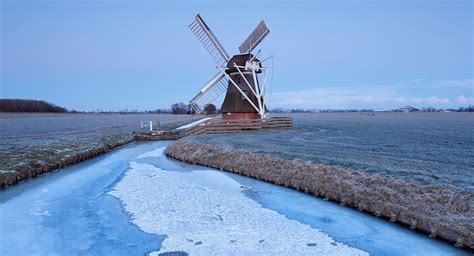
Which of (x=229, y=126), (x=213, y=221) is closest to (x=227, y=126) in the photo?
(x=229, y=126)

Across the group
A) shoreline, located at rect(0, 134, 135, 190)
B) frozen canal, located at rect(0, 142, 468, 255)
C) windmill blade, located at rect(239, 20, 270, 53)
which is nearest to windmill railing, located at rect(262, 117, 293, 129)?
windmill blade, located at rect(239, 20, 270, 53)

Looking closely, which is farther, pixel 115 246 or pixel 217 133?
pixel 217 133

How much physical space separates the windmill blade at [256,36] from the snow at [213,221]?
2005 centimetres

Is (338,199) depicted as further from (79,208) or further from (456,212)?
(79,208)

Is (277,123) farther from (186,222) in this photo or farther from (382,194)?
(186,222)

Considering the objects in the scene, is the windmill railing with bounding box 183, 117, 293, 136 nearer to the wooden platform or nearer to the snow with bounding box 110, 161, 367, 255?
the wooden platform

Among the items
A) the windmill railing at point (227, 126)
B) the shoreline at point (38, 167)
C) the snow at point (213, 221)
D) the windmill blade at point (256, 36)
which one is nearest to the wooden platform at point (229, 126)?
the windmill railing at point (227, 126)

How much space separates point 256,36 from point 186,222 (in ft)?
81.8

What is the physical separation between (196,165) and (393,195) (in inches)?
418

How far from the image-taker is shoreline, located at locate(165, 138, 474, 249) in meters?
7.26

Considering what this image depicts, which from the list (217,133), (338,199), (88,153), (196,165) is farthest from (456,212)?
(217,133)

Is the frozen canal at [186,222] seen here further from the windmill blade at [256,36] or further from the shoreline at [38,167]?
the windmill blade at [256,36]

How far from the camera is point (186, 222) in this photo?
27.6 feet

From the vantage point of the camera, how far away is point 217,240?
7199 mm
